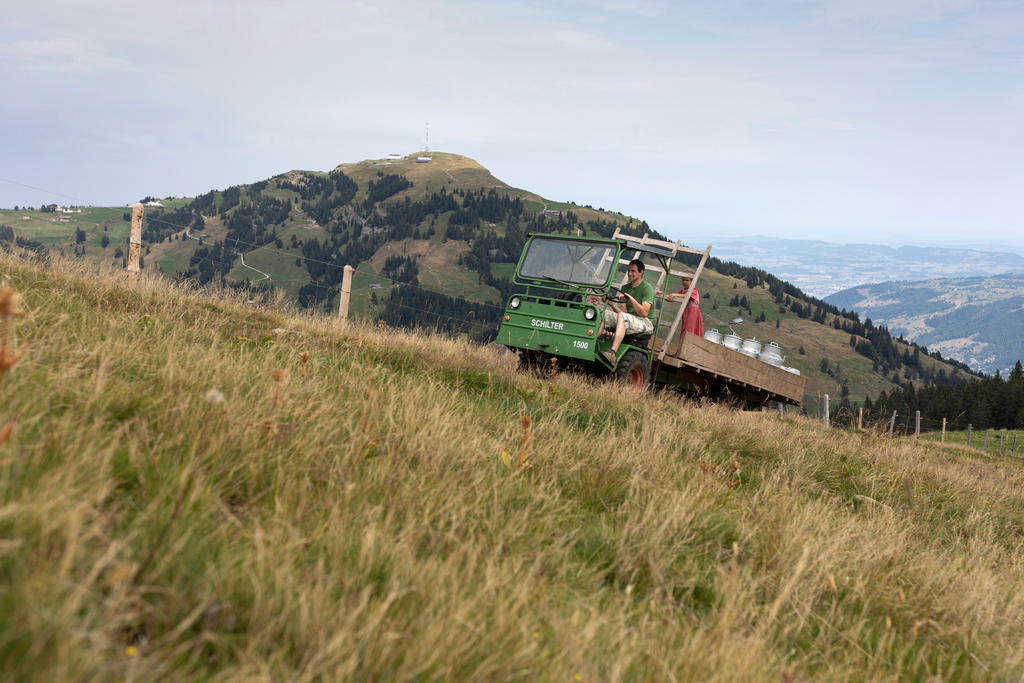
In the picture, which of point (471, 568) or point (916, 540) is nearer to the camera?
point (471, 568)

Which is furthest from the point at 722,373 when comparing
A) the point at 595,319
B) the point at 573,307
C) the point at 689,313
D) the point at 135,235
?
the point at 135,235

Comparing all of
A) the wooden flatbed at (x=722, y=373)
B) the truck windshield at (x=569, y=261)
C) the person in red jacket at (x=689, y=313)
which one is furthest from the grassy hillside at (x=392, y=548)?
the person in red jacket at (x=689, y=313)

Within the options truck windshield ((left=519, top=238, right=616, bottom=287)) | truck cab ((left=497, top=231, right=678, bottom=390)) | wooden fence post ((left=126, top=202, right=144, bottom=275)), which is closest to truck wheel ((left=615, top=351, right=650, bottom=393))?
truck cab ((left=497, top=231, right=678, bottom=390))

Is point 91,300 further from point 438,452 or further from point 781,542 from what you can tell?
point 781,542

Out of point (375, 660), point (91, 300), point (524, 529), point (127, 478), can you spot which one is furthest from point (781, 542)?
point (91, 300)

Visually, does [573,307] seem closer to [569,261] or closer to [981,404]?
[569,261]

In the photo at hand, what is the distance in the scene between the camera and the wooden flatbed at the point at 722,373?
12219 millimetres

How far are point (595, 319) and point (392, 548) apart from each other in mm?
8258

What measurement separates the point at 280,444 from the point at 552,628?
1.65 metres

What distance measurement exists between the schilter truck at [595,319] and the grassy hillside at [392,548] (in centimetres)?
477

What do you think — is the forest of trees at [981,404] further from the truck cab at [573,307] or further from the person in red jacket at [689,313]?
the truck cab at [573,307]

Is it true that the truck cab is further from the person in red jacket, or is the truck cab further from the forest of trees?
the forest of trees

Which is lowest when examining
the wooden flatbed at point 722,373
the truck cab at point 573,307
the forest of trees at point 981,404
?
the forest of trees at point 981,404

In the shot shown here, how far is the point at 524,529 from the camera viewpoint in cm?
318
